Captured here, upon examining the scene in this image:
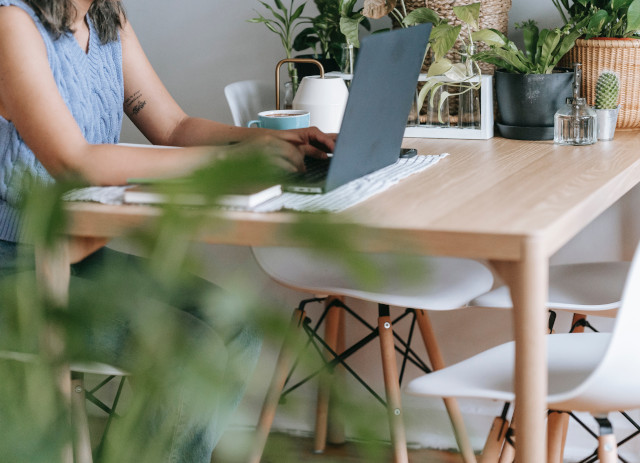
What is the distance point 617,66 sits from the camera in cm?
164

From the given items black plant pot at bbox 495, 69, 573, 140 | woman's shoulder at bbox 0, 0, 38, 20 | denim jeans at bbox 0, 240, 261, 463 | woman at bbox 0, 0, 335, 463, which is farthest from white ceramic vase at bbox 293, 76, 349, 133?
denim jeans at bbox 0, 240, 261, 463

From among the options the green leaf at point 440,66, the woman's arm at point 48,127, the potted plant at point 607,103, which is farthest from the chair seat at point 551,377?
the green leaf at point 440,66

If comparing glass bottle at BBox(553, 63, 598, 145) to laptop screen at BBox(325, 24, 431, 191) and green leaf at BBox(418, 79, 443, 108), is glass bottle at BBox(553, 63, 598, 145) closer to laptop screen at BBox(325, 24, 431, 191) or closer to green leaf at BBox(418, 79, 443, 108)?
green leaf at BBox(418, 79, 443, 108)

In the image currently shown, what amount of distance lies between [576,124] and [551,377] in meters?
0.62

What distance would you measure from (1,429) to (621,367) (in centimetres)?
84

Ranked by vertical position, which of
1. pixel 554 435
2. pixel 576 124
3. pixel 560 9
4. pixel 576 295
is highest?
pixel 560 9

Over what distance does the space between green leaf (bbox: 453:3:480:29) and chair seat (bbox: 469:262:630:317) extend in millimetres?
512

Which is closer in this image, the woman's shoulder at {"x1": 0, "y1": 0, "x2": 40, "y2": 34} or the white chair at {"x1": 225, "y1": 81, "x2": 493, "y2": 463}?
the woman's shoulder at {"x1": 0, "y1": 0, "x2": 40, "y2": 34}

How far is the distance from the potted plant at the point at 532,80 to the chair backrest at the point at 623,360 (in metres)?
0.71

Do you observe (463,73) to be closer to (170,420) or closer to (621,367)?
(621,367)

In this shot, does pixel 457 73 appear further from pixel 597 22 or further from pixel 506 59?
pixel 597 22

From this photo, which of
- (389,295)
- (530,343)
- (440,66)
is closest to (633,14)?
(440,66)

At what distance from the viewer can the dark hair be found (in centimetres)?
131

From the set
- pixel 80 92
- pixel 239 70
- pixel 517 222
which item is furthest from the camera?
pixel 239 70
